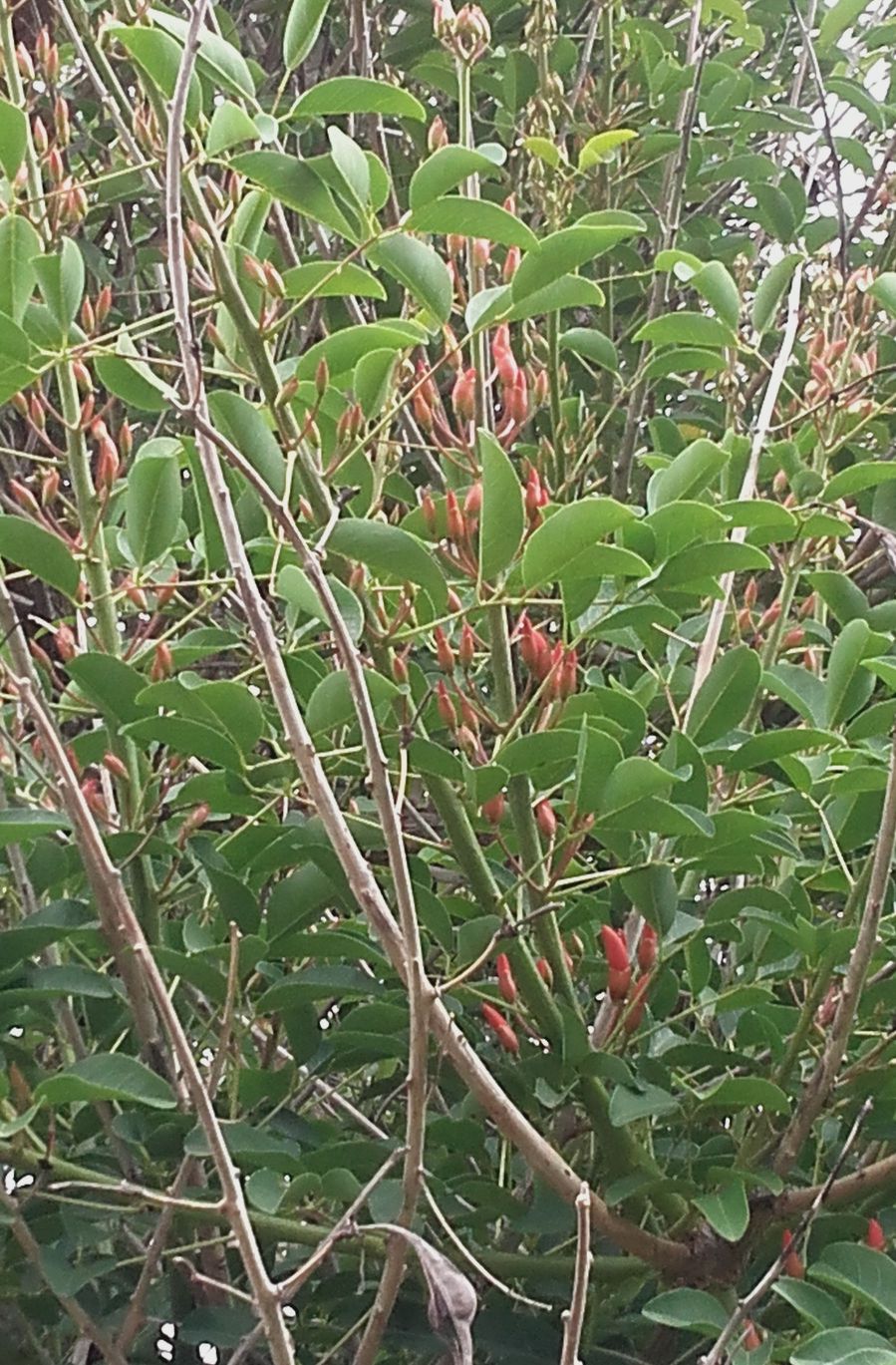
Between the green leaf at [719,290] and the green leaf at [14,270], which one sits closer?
the green leaf at [14,270]

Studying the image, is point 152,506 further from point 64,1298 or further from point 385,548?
point 64,1298

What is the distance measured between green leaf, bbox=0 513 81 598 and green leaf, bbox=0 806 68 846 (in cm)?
10

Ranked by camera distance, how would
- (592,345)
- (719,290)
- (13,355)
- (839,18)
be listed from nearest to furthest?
1. (13,355)
2. (719,290)
3. (592,345)
4. (839,18)

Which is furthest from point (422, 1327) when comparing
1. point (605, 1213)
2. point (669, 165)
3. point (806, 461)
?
point (669, 165)

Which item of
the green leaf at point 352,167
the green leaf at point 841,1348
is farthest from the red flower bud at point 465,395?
the green leaf at point 841,1348

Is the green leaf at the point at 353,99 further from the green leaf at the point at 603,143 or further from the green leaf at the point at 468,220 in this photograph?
the green leaf at the point at 603,143

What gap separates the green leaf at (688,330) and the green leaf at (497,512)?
21 centimetres

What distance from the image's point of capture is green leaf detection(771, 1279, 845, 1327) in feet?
2.31

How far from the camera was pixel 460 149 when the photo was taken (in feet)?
2.07

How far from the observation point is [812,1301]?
2.34 ft

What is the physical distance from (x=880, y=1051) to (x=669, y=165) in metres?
0.87

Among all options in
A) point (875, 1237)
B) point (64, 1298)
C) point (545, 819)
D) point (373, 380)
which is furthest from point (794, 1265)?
point (373, 380)

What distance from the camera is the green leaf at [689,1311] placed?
692 millimetres

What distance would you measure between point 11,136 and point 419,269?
18cm
